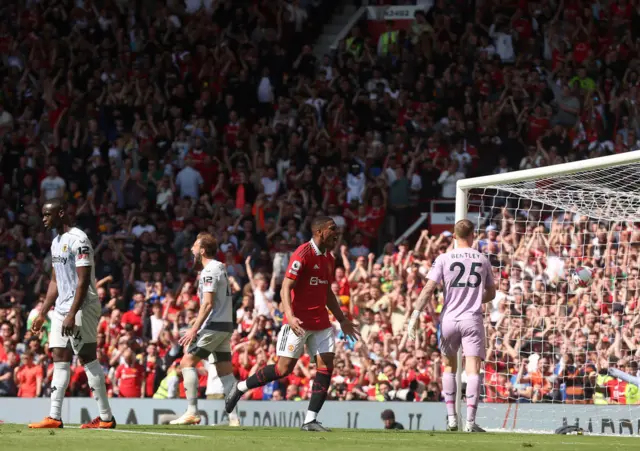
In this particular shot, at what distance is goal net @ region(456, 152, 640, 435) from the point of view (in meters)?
13.1

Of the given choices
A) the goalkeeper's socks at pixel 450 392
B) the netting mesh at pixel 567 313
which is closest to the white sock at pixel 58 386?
the goalkeeper's socks at pixel 450 392

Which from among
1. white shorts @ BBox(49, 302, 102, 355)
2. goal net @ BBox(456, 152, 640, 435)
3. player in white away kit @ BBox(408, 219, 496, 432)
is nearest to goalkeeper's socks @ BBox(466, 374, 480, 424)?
player in white away kit @ BBox(408, 219, 496, 432)

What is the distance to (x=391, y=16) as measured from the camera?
87.8 ft

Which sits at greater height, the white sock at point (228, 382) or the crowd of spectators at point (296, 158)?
the crowd of spectators at point (296, 158)

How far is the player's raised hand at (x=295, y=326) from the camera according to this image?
10.4m

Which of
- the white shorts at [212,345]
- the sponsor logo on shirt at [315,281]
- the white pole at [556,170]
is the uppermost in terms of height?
the white pole at [556,170]

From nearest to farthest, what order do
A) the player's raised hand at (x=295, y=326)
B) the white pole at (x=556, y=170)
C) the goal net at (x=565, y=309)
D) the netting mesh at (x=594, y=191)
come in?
1. the player's raised hand at (x=295, y=326)
2. the white pole at (x=556, y=170)
3. the netting mesh at (x=594, y=191)
4. the goal net at (x=565, y=309)

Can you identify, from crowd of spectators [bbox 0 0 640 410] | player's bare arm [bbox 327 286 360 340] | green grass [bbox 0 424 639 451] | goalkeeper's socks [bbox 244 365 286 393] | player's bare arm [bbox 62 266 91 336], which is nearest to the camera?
green grass [bbox 0 424 639 451]

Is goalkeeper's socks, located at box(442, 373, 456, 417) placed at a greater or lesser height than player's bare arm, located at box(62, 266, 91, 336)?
lesser

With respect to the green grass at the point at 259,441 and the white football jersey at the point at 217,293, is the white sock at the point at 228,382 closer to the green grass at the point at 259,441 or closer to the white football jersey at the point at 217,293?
the white football jersey at the point at 217,293

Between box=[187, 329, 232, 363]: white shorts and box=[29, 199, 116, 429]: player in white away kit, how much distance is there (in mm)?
1459

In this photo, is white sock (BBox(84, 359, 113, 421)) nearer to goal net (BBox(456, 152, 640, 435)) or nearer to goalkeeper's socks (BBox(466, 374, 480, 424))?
goalkeeper's socks (BBox(466, 374, 480, 424))

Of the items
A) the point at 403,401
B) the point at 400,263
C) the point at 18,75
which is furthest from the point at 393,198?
→ the point at 18,75

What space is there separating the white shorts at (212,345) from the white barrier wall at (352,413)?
3.22 m
